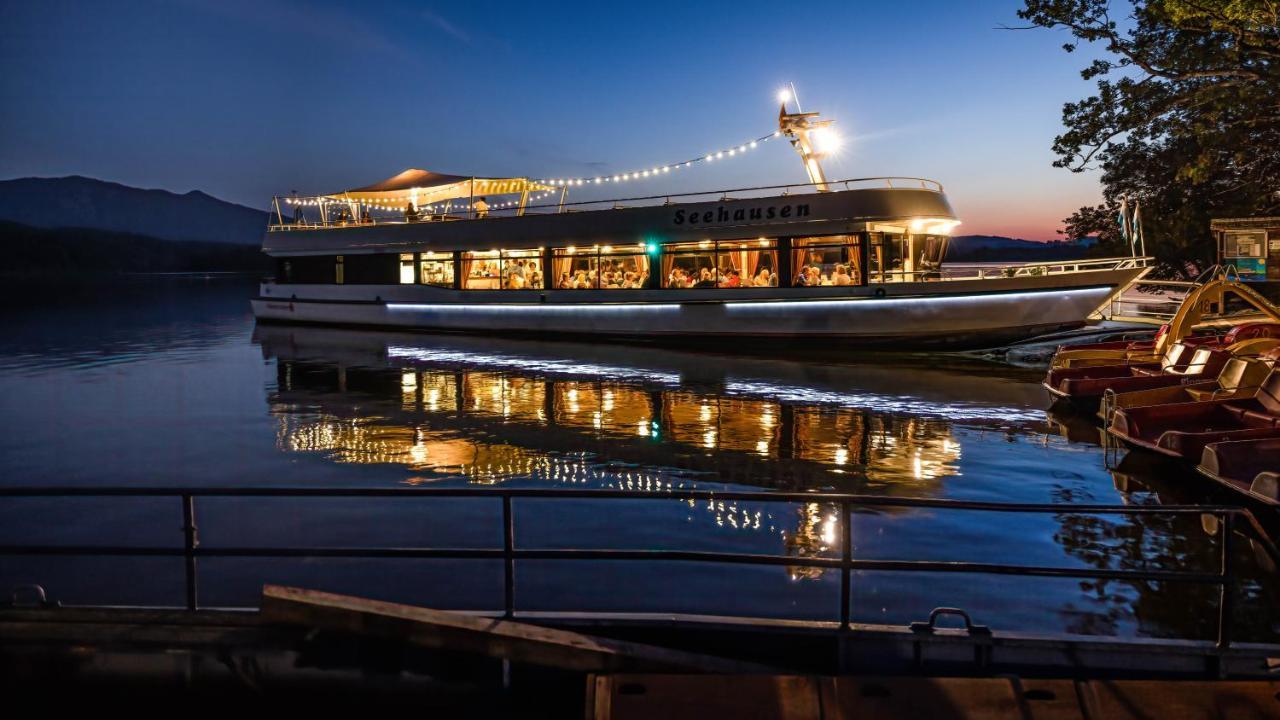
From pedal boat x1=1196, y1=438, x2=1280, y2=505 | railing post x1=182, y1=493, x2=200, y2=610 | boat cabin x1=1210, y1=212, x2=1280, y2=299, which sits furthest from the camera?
boat cabin x1=1210, y1=212, x2=1280, y2=299

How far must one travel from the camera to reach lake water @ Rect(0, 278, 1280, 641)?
22.9 feet

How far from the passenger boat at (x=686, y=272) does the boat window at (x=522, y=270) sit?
0.17ft

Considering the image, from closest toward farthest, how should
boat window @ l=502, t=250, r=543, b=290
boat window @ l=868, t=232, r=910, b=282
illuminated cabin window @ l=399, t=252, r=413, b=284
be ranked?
boat window @ l=868, t=232, r=910, b=282 → boat window @ l=502, t=250, r=543, b=290 → illuminated cabin window @ l=399, t=252, r=413, b=284

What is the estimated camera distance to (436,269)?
1362 inches

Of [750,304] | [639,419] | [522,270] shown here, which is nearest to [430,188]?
[522,270]

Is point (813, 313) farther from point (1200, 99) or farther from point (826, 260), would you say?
Answer: point (1200, 99)

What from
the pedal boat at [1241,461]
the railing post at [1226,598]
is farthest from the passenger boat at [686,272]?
the railing post at [1226,598]

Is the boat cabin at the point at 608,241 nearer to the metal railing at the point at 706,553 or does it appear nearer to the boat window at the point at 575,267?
the boat window at the point at 575,267

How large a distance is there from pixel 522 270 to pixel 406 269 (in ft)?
18.3

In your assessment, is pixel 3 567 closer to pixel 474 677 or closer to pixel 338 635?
pixel 338 635

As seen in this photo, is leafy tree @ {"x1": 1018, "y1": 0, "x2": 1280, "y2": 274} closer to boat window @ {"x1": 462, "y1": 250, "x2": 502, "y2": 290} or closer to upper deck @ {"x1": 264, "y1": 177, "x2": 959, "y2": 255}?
upper deck @ {"x1": 264, "y1": 177, "x2": 959, "y2": 255}

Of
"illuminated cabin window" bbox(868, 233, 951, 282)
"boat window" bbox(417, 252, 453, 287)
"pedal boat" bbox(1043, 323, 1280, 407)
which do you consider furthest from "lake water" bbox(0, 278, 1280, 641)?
"boat window" bbox(417, 252, 453, 287)

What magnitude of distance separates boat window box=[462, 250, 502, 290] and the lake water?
948cm

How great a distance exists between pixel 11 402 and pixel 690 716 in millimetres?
21675
